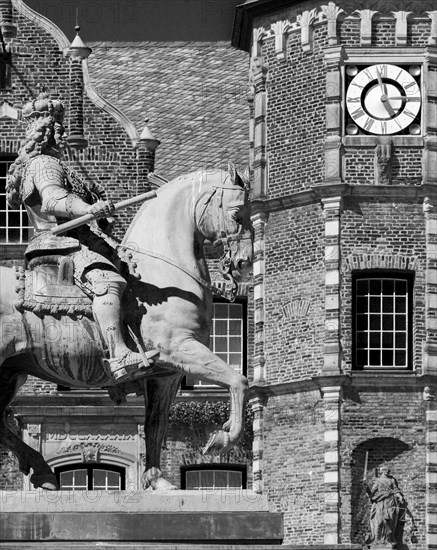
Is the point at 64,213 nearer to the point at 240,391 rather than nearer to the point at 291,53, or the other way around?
the point at 240,391

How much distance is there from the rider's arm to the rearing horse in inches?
19.1

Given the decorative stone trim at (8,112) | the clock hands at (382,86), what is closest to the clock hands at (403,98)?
the clock hands at (382,86)

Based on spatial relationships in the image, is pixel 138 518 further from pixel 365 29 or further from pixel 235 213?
pixel 365 29

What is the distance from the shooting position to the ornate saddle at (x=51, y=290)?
26.3 meters

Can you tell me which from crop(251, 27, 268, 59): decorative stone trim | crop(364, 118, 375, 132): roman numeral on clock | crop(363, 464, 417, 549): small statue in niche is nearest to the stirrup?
crop(363, 464, 417, 549): small statue in niche

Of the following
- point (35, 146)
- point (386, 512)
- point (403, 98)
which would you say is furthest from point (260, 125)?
point (35, 146)

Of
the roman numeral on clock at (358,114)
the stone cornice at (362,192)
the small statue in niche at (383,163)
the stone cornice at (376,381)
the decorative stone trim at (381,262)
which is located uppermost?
the roman numeral on clock at (358,114)

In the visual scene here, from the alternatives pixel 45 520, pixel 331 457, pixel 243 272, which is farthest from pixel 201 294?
pixel 331 457

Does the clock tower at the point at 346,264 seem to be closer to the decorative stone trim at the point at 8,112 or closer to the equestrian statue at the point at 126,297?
the decorative stone trim at the point at 8,112

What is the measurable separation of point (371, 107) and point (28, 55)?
5609 millimetres

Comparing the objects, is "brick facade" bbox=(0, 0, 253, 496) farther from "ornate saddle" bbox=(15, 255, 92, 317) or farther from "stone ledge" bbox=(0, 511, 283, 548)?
"stone ledge" bbox=(0, 511, 283, 548)

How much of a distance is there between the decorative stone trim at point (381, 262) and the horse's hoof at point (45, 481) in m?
21.1

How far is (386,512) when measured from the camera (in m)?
45.1

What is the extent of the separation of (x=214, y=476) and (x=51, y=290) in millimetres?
21847
